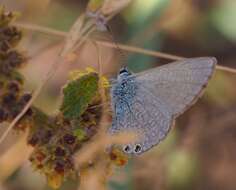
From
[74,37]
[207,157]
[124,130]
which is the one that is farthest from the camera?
[207,157]

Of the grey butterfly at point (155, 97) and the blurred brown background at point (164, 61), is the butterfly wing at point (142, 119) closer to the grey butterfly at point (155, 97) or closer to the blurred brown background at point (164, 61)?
the grey butterfly at point (155, 97)

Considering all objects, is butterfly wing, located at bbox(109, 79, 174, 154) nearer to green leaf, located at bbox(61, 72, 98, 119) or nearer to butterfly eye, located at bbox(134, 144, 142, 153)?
butterfly eye, located at bbox(134, 144, 142, 153)

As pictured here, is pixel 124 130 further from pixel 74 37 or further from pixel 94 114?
pixel 74 37

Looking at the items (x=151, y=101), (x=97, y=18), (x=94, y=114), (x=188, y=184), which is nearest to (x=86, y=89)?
(x=94, y=114)

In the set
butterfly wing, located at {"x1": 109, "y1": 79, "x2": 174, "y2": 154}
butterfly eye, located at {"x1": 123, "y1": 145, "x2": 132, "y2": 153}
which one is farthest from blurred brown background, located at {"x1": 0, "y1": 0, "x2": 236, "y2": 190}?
butterfly eye, located at {"x1": 123, "y1": 145, "x2": 132, "y2": 153}

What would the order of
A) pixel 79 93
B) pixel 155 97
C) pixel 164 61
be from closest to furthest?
pixel 79 93, pixel 155 97, pixel 164 61

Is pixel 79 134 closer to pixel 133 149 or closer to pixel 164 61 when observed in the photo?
pixel 133 149

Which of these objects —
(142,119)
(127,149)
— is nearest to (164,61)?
(142,119)
